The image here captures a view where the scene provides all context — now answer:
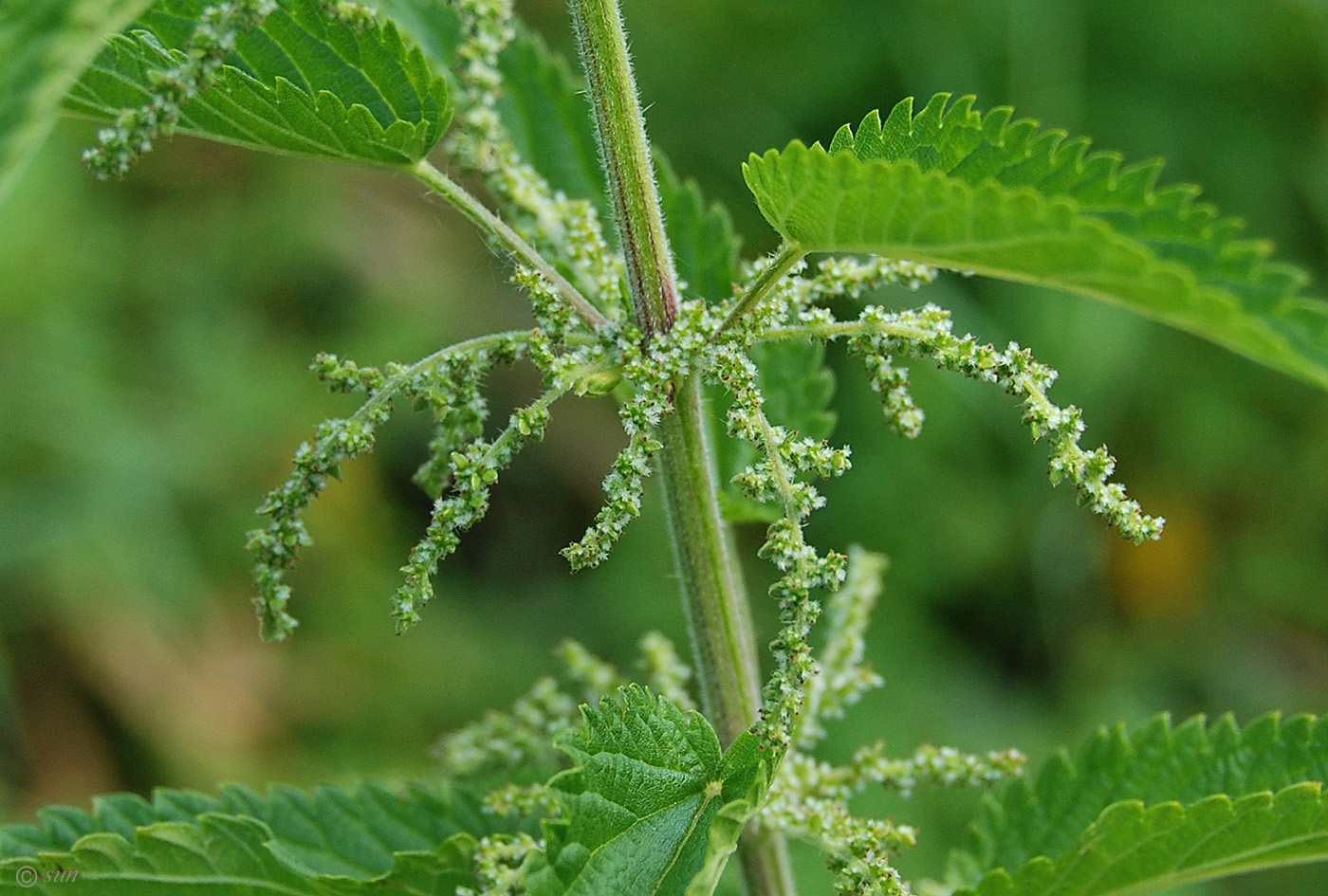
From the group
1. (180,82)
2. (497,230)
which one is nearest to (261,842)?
(497,230)

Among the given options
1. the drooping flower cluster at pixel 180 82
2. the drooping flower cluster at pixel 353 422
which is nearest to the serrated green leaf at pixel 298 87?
the drooping flower cluster at pixel 180 82

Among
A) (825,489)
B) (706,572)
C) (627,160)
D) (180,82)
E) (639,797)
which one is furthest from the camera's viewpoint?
(825,489)

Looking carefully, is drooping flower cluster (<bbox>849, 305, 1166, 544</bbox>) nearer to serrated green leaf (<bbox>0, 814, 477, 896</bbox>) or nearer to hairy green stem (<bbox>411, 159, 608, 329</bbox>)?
hairy green stem (<bbox>411, 159, 608, 329</bbox>)

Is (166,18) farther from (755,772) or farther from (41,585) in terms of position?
(41,585)

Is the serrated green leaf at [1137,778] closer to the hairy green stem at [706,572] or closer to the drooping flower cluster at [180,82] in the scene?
the hairy green stem at [706,572]

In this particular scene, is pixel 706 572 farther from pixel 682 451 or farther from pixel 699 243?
pixel 699 243

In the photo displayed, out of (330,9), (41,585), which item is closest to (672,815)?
(330,9)
